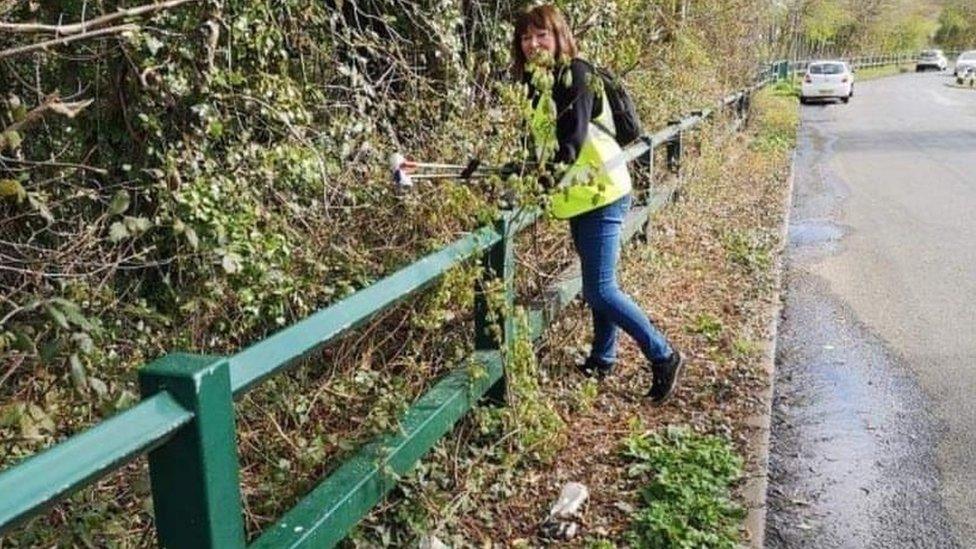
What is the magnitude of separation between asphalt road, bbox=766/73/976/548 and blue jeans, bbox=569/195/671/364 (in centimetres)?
75

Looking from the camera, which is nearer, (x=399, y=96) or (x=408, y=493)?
(x=408, y=493)

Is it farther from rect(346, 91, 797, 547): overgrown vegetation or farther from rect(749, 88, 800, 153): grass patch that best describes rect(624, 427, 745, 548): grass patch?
rect(749, 88, 800, 153): grass patch

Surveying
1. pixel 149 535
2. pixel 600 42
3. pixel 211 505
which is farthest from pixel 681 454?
pixel 600 42

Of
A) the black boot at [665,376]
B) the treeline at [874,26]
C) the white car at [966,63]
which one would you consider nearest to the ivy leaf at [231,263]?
the black boot at [665,376]

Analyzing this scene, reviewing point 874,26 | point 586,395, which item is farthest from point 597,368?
point 874,26

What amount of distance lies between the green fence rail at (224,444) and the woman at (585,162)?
598 mm

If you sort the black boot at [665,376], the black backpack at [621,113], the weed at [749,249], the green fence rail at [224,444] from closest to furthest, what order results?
the green fence rail at [224,444], the black backpack at [621,113], the black boot at [665,376], the weed at [749,249]

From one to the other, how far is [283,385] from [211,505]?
175cm

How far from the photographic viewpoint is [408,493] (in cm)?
315

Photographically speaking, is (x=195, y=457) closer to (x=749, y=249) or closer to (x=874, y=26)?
(x=749, y=249)

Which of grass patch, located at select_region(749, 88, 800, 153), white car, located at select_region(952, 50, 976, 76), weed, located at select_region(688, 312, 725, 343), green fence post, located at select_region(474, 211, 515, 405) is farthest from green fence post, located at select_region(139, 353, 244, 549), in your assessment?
white car, located at select_region(952, 50, 976, 76)

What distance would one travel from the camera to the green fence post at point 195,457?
5.29ft

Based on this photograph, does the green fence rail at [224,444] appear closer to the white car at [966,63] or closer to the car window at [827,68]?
the car window at [827,68]

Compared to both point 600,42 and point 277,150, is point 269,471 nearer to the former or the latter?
point 277,150
